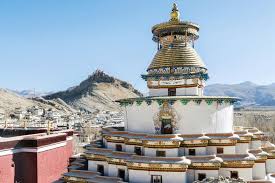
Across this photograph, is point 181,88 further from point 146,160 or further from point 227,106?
point 146,160

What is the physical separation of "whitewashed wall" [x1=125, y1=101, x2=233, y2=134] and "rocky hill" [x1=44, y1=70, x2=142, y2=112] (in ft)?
317

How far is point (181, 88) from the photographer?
69.1 feet

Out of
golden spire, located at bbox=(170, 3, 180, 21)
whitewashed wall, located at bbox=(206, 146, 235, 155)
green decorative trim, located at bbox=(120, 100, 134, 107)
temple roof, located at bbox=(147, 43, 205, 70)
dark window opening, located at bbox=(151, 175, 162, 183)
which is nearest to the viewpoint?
dark window opening, located at bbox=(151, 175, 162, 183)

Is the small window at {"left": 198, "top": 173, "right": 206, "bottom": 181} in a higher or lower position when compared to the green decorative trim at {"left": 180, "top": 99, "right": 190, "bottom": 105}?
lower

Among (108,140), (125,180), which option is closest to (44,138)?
(108,140)

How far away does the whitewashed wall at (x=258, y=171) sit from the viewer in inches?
748

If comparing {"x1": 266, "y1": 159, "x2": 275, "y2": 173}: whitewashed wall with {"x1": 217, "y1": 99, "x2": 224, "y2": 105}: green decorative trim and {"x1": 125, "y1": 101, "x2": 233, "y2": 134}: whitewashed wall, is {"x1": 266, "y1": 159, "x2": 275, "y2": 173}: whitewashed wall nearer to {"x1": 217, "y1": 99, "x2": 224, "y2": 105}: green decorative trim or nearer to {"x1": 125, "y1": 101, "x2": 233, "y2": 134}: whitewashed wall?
{"x1": 125, "y1": 101, "x2": 233, "y2": 134}: whitewashed wall

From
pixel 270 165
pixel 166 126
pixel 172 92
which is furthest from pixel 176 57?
pixel 270 165

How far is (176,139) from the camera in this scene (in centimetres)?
1758

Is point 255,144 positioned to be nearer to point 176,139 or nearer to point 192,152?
point 192,152

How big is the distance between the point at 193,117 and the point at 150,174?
13.2 feet

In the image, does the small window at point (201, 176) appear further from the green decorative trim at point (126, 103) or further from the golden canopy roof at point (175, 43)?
the golden canopy roof at point (175, 43)

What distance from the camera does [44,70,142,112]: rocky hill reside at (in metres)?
123

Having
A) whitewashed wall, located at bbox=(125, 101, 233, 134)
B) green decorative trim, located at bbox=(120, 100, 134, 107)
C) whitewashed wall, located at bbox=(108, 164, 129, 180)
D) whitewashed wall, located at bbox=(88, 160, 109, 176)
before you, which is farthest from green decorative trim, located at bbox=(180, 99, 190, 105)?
whitewashed wall, located at bbox=(88, 160, 109, 176)
